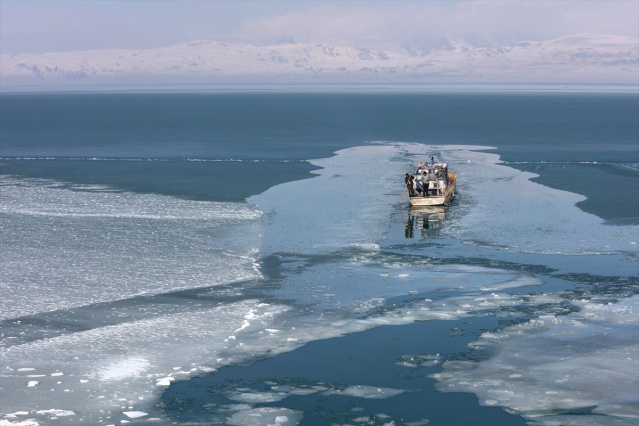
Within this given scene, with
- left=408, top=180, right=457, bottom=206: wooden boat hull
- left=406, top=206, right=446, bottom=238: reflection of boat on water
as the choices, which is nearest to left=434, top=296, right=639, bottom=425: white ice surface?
left=406, top=206, right=446, bottom=238: reflection of boat on water

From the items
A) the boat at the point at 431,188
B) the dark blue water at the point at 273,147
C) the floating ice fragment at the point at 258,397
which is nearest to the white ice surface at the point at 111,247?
the dark blue water at the point at 273,147

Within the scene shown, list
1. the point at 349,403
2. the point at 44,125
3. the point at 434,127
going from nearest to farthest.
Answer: the point at 349,403
the point at 434,127
the point at 44,125

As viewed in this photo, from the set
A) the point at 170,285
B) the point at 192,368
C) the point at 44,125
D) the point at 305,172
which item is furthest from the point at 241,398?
the point at 44,125

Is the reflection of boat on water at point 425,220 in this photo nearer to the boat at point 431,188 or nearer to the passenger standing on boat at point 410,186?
the boat at point 431,188

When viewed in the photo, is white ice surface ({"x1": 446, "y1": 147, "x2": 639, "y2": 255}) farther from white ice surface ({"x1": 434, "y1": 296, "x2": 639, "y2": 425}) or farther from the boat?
white ice surface ({"x1": 434, "y1": 296, "x2": 639, "y2": 425})

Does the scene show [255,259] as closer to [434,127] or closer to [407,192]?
[407,192]
